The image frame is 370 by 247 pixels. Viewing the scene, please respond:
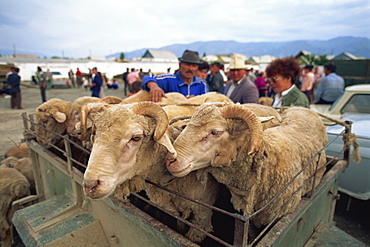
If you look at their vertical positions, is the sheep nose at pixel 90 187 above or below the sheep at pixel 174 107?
below

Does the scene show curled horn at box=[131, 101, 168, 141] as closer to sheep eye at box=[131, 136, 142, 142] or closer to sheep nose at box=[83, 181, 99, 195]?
sheep eye at box=[131, 136, 142, 142]

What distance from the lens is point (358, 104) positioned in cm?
514

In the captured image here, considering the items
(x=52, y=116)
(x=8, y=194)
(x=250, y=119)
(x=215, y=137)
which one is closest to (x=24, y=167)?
(x=8, y=194)

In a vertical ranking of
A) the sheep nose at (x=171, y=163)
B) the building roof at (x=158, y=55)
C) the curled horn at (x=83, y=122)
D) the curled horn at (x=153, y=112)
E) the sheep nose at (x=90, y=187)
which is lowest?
the sheep nose at (x=90, y=187)

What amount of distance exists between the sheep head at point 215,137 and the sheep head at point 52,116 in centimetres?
262

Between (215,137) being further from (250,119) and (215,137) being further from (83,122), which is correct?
(83,122)

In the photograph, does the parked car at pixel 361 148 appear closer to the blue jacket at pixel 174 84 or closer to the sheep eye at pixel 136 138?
the blue jacket at pixel 174 84

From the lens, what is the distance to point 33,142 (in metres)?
3.79

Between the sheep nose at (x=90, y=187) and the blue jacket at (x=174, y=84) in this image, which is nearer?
the sheep nose at (x=90, y=187)

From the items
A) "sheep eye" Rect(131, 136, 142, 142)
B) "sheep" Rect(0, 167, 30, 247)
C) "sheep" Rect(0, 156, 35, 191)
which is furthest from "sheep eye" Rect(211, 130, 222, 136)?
"sheep" Rect(0, 156, 35, 191)

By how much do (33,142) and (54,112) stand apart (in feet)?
2.13

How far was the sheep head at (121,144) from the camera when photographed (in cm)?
150

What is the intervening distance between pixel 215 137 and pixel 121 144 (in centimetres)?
69

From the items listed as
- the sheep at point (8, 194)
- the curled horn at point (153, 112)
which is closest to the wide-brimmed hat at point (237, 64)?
the curled horn at point (153, 112)
